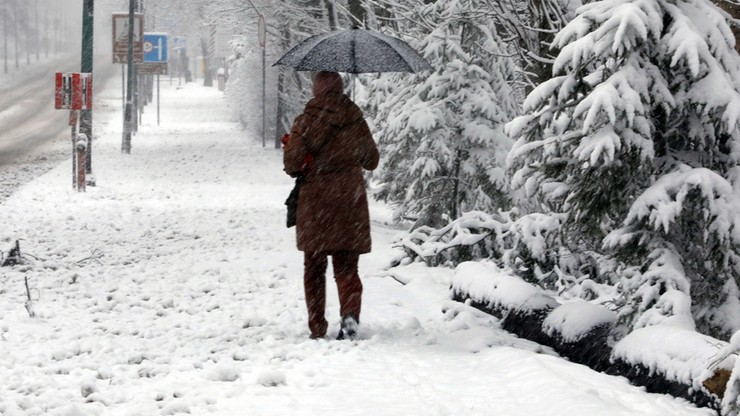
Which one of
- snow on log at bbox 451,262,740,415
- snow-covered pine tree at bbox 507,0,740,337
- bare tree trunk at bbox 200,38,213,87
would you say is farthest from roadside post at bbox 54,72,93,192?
bare tree trunk at bbox 200,38,213,87

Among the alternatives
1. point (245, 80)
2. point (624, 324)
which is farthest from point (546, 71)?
point (245, 80)

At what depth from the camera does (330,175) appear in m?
7.07

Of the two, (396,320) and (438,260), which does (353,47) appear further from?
(438,260)

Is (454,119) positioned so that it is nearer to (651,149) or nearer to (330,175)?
(330,175)

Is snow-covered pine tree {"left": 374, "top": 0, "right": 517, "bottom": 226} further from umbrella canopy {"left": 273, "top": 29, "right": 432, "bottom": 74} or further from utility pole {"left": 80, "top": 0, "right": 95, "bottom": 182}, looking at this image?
utility pole {"left": 80, "top": 0, "right": 95, "bottom": 182}

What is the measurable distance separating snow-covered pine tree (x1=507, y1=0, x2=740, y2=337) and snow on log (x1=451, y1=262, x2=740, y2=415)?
0.29 metres

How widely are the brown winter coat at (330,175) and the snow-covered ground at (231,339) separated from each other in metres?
0.79

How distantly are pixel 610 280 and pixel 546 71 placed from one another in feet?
9.31

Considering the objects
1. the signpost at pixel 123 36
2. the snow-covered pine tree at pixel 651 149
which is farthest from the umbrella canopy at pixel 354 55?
the signpost at pixel 123 36

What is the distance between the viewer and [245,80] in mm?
38031

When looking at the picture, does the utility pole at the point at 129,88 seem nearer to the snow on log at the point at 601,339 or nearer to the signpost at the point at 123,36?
the signpost at the point at 123,36

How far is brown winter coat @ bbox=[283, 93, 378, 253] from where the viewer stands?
7004 millimetres

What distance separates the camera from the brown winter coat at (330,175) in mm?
7004

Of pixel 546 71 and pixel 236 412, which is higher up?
pixel 546 71
